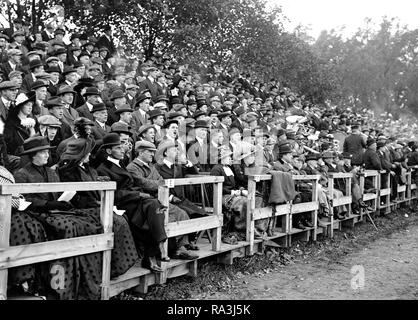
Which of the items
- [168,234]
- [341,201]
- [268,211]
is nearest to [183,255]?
[168,234]

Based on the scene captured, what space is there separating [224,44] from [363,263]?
42.1 feet

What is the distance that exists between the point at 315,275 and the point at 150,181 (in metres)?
3.28

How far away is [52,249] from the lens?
15.1 feet

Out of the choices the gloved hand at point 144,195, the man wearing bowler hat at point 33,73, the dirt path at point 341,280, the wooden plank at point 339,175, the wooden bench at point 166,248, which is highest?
the man wearing bowler hat at point 33,73

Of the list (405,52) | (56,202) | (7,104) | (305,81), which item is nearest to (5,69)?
(7,104)

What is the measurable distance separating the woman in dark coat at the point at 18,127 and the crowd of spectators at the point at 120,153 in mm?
14

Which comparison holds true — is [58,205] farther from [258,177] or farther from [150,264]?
[258,177]

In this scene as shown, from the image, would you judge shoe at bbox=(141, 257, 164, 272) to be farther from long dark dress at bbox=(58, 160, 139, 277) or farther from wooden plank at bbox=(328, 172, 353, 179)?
wooden plank at bbox=(328, 172, 353, 179)

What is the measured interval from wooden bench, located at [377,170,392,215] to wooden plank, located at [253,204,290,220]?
546 centimetres

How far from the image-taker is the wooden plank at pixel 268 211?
7926 mm

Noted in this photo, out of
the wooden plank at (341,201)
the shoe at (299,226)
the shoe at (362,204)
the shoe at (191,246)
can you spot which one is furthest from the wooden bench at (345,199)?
the shoe at (191,246)

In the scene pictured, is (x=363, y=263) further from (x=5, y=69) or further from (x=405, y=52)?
(x=405, y=52)

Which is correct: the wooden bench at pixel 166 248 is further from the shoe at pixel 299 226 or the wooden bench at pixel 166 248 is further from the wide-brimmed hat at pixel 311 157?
the wide-brimmed hat at pixel 311 157

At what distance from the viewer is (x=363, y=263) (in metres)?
8.72
